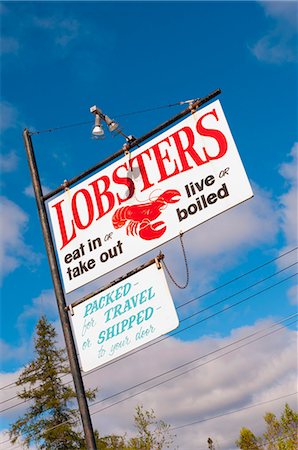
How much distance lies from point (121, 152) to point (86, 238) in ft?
4.11

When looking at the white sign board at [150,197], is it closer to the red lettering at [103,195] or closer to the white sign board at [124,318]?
the red lettering at [103,195]

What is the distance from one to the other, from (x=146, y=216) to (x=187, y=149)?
96 cm

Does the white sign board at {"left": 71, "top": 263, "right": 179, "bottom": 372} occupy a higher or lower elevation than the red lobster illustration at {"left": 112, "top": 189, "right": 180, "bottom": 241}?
lower

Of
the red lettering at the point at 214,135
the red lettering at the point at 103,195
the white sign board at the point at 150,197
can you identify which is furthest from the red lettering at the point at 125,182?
the red lettering at the point at 214,135

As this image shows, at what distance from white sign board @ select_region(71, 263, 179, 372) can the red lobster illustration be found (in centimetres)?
50

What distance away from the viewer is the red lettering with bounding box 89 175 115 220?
247 inches

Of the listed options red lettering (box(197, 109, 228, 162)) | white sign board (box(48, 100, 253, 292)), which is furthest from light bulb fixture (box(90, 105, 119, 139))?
red lettering (box(197, 109, 228, 162))

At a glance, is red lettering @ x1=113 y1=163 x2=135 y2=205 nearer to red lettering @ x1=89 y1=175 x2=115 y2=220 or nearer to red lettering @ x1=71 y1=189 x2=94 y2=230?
red lettering @ x1=89 y1=175 x2=115 y2=220

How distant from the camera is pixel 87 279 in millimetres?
6008

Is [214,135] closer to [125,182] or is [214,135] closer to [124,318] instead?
[125,182]

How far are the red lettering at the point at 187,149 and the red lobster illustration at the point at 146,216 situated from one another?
1.20 ft

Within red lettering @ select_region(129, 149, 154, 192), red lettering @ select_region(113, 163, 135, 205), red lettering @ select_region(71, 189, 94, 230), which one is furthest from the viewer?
red lettering @ select_region(71, 189, 94, 230)

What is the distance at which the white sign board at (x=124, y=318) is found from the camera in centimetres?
510

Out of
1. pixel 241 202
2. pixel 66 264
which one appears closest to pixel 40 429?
pixel 66 264
